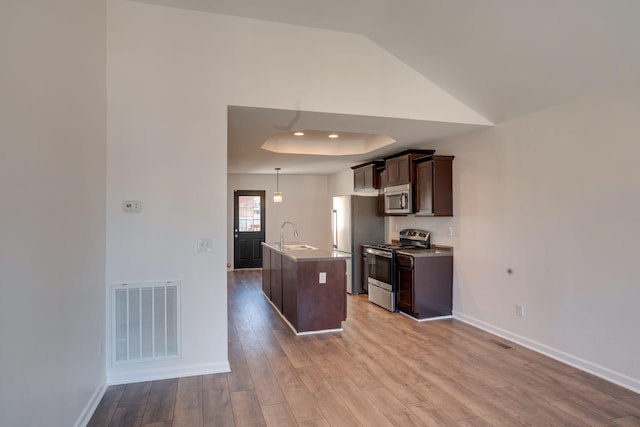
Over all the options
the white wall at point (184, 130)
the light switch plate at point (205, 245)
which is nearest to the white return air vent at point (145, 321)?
the white wall at point (184, 130)

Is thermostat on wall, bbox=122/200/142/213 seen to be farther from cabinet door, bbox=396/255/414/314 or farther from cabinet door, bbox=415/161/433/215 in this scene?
cabinet door, bbox=415/161/433/215

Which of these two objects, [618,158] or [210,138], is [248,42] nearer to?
[210,138]

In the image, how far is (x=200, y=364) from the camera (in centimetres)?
319

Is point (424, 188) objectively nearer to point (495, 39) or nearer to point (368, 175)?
point (368, 175)

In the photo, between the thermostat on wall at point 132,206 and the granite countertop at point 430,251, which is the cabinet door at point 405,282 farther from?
the thermostat on wall at point 132,206

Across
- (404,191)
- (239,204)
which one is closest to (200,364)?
(404,191)

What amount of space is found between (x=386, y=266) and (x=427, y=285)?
705 millimetres

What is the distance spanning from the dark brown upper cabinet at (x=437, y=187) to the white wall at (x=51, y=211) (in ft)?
12.2

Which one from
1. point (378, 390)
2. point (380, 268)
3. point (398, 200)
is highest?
point (398, 200)

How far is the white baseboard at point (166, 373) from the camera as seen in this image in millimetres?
3016

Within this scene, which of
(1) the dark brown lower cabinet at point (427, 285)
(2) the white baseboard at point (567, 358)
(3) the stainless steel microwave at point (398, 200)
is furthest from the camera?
(3) the stainless steel microwave at point (398, 200)

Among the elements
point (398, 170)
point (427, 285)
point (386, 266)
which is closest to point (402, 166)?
point (398, 170)

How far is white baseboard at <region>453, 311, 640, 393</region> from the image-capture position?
294 centimetres

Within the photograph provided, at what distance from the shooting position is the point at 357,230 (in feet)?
20.9
